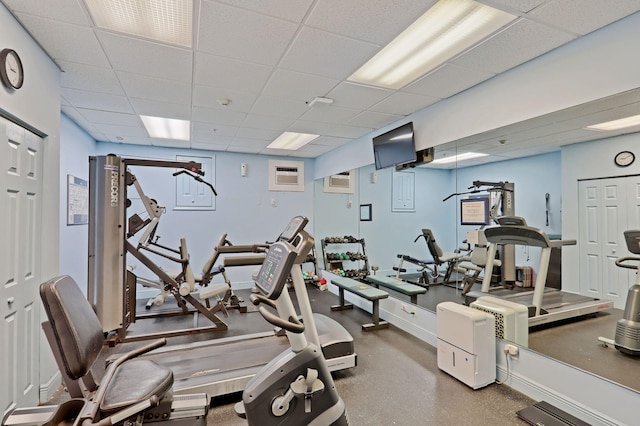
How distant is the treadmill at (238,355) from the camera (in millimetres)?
2201

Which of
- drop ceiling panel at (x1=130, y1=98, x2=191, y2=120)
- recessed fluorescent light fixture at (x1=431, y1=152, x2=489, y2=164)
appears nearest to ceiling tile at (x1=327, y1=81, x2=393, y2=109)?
recessed fluorescent light fixture at (x1=431, y1=152, x2=489, y2=164)

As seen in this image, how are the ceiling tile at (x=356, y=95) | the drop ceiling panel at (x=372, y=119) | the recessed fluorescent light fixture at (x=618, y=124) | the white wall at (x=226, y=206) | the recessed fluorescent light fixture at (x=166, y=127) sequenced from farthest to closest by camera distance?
the white wall at (x=226, y=206) → the recessed fluorescent light fixture at (x=166, y=127) → the drop ceiling panel at (x=372, y=119) → the ceiling tile at (x=356, y=95) → the recessed fluorescent light fixture at (x=618, y=124)

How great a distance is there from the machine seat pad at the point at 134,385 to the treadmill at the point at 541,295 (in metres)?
3.28

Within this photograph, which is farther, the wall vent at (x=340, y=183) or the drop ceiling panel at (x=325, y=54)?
the wall vent at (x=340, y=183)

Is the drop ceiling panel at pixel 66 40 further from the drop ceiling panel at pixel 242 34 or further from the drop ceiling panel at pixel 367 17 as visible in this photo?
the drop ceiling panel at pixel 367 17

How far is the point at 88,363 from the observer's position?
1.45m

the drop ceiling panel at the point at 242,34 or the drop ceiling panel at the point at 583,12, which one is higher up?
the drop ceiling panel at the point at 242,34

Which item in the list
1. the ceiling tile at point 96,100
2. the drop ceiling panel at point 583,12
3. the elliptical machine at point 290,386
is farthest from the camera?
the ceiling tile at point 96,100

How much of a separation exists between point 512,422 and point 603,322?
2.12 metres

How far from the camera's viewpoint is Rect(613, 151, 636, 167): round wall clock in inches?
104

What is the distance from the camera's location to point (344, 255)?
600 cm

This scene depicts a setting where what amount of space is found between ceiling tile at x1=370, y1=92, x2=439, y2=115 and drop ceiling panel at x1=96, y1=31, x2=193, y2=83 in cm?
197

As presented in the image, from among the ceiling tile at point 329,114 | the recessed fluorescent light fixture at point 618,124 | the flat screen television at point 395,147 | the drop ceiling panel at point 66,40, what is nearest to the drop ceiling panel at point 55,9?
the drop ceiling panel at point 66,40

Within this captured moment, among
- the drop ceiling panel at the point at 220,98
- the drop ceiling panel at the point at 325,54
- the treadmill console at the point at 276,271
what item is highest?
the drop ceiling panel at the point at 220,98
